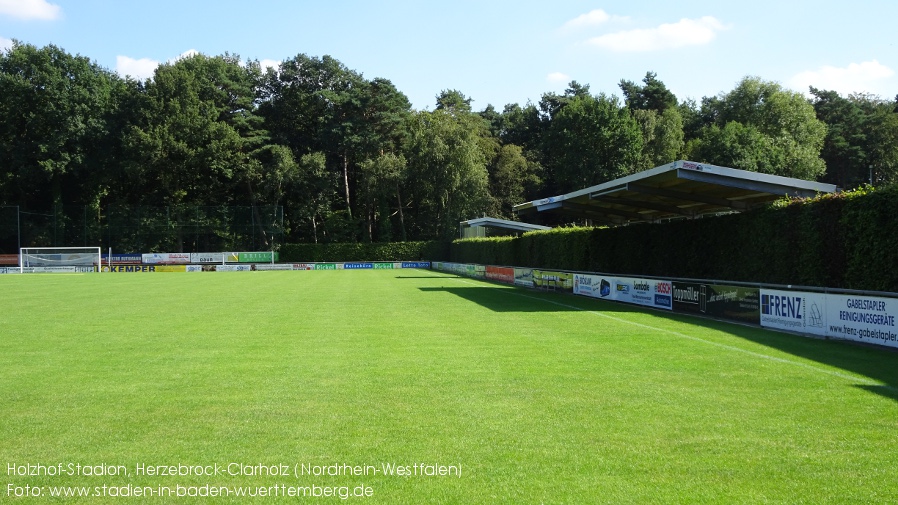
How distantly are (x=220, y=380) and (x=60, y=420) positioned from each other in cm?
245

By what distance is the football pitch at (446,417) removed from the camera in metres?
5.10

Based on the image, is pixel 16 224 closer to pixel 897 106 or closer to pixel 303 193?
pixel 303 193

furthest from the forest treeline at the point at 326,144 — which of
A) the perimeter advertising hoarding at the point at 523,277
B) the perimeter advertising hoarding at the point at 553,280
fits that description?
the perimeter advertising hoarding at the point at 553,280

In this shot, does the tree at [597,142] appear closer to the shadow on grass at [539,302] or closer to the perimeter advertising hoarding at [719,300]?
the shadow on grass at [539,302]

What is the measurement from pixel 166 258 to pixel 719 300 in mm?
57342

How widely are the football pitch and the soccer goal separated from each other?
5112 centimetres

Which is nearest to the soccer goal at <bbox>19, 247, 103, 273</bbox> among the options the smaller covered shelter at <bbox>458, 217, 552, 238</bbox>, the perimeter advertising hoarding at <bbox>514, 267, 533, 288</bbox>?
the smaller covered shelter at <bbox>458, 217, 552, 238</bbox>

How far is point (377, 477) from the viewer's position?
207 inches

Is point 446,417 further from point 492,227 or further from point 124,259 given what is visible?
point 124,259

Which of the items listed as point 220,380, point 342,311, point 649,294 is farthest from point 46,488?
point 649,294

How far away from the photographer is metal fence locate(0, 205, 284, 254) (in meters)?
64.0

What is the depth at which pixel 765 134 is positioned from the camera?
218 ft

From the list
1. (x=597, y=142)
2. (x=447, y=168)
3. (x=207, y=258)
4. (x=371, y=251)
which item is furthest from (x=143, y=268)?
(x=597, y=142)

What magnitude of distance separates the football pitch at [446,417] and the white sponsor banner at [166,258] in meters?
52.0
